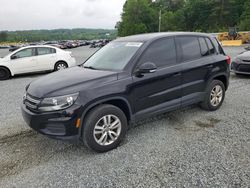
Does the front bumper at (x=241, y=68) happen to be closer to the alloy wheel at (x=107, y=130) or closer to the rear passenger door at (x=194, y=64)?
the rear passenger door at (x=194, y=64)

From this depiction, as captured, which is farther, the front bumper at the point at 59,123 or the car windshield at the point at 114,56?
the car windshield at the point at 114,56

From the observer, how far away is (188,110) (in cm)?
543

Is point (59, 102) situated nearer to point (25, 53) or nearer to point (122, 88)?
point (122, 88)

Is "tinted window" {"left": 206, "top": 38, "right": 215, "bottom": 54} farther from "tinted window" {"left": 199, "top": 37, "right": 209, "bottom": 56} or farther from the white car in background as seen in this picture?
the white car in background

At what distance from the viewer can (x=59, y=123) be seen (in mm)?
3359

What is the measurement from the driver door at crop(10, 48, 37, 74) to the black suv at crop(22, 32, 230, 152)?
263 inches

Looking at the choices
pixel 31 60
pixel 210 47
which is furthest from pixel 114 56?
pixel 31 60

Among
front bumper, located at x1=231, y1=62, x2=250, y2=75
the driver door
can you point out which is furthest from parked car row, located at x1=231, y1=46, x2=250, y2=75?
the driver door

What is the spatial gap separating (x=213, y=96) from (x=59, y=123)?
341cm

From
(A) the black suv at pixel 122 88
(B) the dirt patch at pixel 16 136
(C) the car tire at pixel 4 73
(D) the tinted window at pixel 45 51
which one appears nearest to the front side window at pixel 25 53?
(D) the tinted window at pixel 45 51

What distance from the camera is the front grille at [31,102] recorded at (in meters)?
3.49

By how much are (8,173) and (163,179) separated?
2.04 meters

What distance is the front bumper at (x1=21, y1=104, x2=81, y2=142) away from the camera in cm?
333

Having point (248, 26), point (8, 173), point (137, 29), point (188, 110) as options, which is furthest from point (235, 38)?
point (137, 29)
